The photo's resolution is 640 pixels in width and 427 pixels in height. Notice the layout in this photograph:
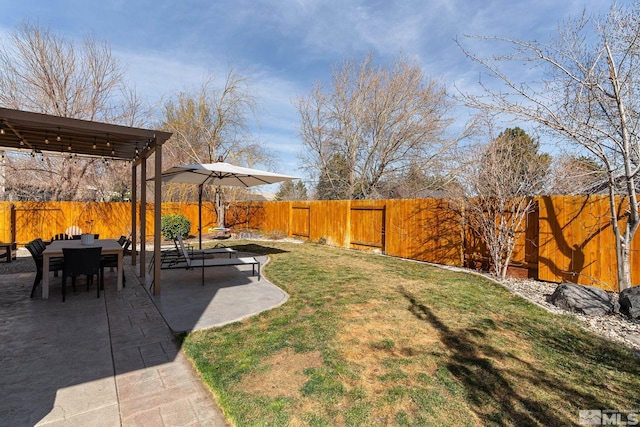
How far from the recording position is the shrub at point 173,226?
14.5 m

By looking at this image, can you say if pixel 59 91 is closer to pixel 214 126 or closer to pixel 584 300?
pixel 214 126

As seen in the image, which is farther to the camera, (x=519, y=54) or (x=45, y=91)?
(x=45, y=91)

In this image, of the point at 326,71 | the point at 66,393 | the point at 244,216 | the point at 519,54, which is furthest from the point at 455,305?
the point at 326,71

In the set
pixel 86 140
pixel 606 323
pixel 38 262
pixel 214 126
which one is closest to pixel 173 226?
pixel 214 126

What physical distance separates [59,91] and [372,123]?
14.7 m

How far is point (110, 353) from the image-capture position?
344 cm

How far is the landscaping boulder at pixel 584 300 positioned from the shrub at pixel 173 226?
1403 cm

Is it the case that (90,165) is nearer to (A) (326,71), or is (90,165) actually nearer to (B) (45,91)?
(B) (45,91)

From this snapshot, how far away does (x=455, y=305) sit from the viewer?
17.1ft

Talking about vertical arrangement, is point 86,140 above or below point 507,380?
above

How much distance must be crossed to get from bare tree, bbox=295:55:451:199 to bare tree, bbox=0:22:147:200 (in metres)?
9.63

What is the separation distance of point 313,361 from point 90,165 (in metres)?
15.7

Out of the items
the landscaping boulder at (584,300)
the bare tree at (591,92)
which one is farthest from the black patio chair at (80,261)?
the landscaping boulder at (584,300)

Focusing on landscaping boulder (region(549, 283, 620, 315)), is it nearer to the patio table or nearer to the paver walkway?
the paver walkway
